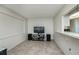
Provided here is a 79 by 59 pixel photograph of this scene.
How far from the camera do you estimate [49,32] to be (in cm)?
895

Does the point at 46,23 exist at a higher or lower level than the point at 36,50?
higher

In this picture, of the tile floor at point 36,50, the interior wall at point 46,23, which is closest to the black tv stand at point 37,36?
the interior wall at point 46,23

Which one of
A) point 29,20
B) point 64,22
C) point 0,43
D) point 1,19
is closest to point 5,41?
point 0,43

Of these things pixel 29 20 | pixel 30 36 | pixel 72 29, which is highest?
pixel 29 20

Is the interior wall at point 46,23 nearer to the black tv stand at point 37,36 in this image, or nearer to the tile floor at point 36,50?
the black tv stand at point 37,36

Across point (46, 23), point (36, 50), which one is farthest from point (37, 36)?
point (36, 50)

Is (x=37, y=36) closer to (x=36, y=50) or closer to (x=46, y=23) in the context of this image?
(x=46, y=23)

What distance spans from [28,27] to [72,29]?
5.18 m

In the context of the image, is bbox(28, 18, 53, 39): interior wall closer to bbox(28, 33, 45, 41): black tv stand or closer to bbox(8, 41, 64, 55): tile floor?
bbox(28, 33, 45, 41): black tv stand

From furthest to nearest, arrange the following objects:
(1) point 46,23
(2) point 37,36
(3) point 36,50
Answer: (1) point 46,23, (2) point 37,36, (3) point 36,50

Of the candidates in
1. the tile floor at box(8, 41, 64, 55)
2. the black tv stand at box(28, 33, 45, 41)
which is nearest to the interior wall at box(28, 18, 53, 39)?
the black tv stand at box(28, 33, 45, 41)

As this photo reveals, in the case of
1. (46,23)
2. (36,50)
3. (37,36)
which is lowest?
(36,50)
